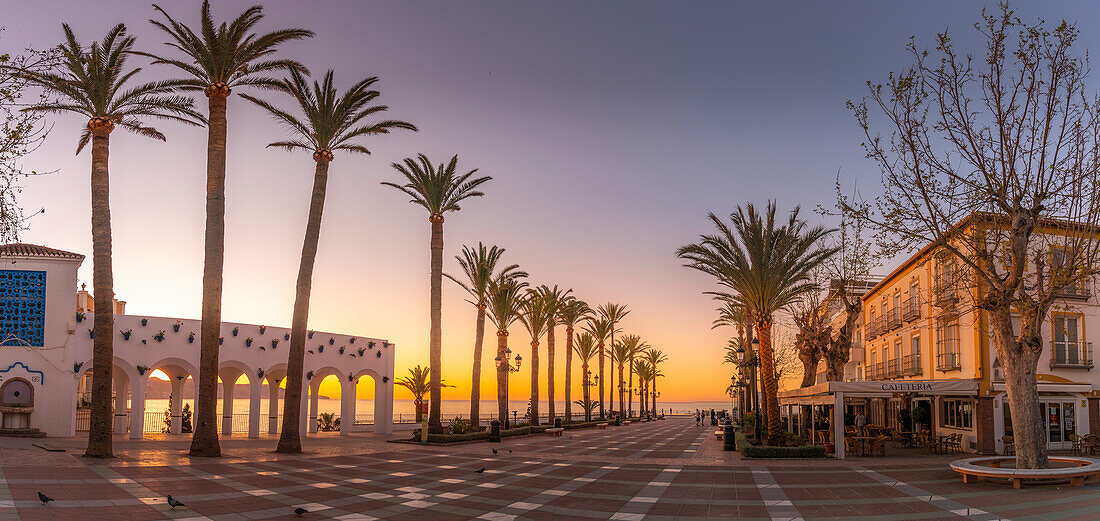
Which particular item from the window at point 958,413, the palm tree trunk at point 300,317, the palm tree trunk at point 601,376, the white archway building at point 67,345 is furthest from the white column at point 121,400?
the palm tree trunk at point 601,376

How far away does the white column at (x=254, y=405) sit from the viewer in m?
32.0

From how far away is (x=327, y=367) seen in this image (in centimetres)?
3600

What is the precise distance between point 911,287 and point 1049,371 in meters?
9.33

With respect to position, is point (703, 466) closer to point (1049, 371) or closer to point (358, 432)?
point (1049, 371)

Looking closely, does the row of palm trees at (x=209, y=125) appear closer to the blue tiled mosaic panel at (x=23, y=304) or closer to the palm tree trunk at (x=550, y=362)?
the blue tiled mosaic panel at (x=23, y=304)

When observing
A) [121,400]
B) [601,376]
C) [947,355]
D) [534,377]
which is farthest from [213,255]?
[601,376]

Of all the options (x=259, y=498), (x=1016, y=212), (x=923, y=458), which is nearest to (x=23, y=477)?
(x=259, y=498)

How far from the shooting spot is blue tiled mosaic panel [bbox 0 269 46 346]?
27266 millimetres

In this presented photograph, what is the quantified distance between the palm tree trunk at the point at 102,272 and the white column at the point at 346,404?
50.9ft

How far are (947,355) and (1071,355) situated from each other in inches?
170

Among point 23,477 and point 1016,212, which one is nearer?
point 23,477

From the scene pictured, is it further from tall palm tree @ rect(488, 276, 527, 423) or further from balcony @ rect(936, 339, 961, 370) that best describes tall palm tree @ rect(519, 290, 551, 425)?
balcony @ rect(936, 339, 961, 370)

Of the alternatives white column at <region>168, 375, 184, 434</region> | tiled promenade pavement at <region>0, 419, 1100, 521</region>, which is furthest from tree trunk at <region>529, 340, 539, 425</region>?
tiled promenade pavement at <region>0, 419, 1100, 521</region>

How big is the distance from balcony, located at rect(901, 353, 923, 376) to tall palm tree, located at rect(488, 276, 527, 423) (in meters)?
21.4
